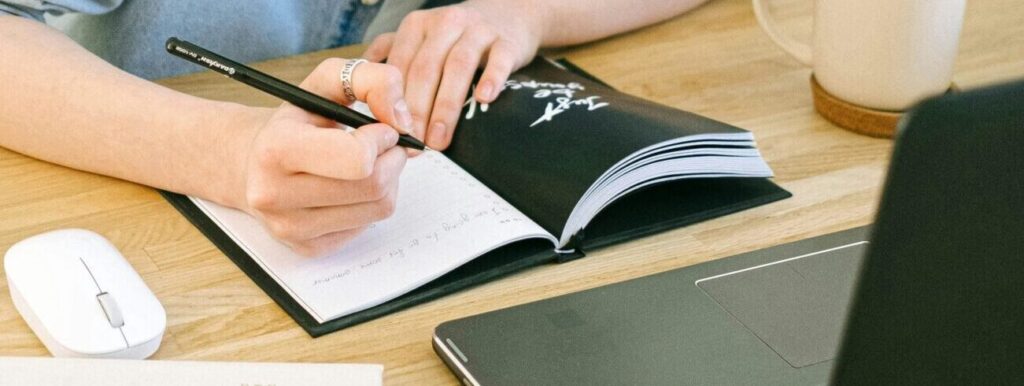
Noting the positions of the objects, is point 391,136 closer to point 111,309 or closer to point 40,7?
point 111,309

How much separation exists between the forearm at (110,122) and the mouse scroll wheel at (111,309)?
170 mm

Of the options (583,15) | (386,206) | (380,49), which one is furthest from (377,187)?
(583,15)

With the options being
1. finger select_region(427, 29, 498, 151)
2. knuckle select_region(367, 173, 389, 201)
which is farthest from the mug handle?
A: knuckle select_region(367, 173, 389, 201)

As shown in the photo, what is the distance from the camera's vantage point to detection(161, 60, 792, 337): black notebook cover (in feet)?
2.60

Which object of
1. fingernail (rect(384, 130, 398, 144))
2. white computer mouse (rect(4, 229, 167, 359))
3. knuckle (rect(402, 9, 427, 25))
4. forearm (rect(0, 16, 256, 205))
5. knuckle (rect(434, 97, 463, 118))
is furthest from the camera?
knuckle (rect(402, 9, 427, 25))

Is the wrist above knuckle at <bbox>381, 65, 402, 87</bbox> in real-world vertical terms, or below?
below

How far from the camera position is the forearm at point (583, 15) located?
118 centimetres

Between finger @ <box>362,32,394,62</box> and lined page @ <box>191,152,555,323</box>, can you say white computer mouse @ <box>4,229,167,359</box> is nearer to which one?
lined page @ <box>191,152,555,323</box>

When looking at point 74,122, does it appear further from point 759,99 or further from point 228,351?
point 759,99

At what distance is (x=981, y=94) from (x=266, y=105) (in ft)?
2.68

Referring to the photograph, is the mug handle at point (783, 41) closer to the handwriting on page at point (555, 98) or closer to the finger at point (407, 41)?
the handwriting on page at point (555, 98)

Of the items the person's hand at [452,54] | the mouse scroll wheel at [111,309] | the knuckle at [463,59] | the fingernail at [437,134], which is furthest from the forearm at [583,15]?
the mouse scroll wheel at [111,309]

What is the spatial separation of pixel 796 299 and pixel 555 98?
31cm

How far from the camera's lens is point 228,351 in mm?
752
